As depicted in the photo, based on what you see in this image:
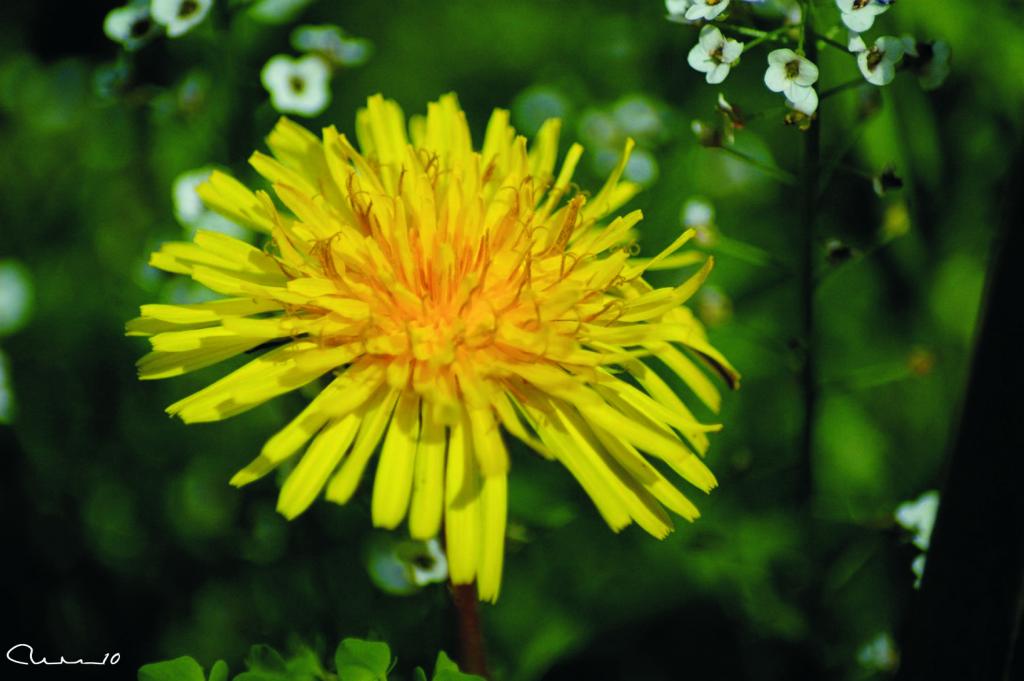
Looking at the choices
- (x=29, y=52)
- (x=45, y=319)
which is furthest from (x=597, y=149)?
(x=29, y=52)

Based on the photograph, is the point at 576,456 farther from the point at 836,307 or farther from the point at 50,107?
the point at 50,107

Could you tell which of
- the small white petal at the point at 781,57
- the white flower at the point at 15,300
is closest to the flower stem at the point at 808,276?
the small white petal at the point at 781,57

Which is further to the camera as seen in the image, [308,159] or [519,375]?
[308,159]

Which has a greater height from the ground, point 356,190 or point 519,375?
point 356,190

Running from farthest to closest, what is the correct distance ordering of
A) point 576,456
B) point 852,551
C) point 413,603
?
point 852,551 → point 413,603 → point 576,456
